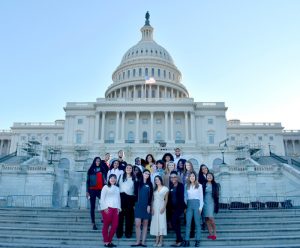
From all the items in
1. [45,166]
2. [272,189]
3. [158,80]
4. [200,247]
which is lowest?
[200,247]

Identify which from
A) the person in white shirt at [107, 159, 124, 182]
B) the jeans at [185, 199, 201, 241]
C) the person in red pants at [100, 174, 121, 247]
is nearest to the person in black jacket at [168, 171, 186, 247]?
the jeans at [185, 199, 201, 241]

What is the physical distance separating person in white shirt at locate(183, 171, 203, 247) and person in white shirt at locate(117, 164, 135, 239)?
5.70 ft

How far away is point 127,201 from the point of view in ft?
31.5

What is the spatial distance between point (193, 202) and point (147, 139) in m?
53.5

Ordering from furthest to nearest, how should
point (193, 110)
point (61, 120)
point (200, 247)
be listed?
point (61, 120), point (193, 110), point (200, 247)

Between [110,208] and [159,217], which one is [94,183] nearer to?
[110,208]

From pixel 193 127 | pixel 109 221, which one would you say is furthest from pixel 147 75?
pixel 109 221

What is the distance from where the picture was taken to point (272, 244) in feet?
30.3

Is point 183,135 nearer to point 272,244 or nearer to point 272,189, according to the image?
point 272,189

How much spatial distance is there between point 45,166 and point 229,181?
1766 cm

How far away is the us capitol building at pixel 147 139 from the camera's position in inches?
1121

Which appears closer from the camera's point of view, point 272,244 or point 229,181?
point 272,244

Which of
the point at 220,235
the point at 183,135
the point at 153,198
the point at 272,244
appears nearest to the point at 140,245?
the point at 153,198

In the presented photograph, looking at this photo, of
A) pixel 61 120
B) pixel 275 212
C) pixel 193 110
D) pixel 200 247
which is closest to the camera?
pixel 200 247
